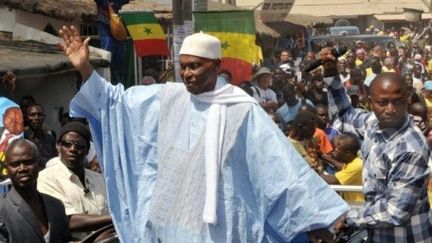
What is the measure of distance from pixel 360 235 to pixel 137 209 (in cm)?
113

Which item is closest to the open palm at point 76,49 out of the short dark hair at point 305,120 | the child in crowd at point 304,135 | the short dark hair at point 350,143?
the short dark hair at point 350,143

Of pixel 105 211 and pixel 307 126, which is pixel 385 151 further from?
pixel 307 126

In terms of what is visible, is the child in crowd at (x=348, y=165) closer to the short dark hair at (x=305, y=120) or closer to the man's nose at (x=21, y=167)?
the short dark hair at (x=305, y=120)

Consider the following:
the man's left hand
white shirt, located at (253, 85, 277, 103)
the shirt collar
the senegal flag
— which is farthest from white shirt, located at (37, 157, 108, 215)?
white shirt, located at (253, 85, 277, 103)

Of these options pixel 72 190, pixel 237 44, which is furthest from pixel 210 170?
pixel 237 44

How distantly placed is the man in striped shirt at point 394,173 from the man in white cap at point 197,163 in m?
0.18

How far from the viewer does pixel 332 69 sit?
5.65 meters

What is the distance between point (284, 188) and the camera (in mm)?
4676

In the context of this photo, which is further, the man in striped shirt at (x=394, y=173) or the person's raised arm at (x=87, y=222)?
the person's raised arm at (x=87, y=222)

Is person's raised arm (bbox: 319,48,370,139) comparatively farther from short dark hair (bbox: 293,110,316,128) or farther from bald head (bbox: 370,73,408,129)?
short dark hair (bbox: 293,110,316,128)

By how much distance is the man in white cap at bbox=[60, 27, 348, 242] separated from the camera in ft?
15.4

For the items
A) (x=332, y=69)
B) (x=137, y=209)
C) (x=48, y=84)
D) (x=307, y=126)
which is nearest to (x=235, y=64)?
(x=48, y=84)

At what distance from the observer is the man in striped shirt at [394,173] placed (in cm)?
462

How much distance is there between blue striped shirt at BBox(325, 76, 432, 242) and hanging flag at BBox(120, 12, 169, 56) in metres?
8.77
